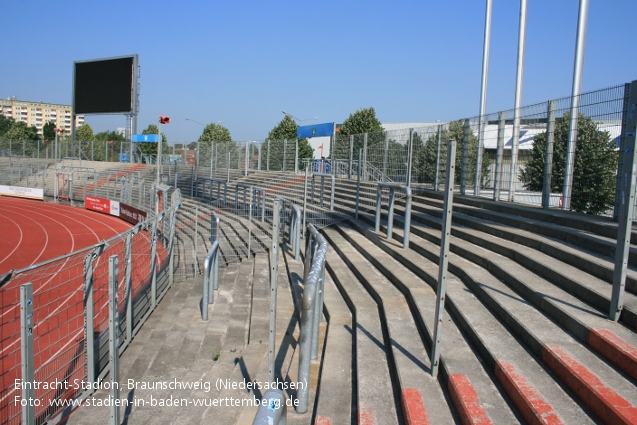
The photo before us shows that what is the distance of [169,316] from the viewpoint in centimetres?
809

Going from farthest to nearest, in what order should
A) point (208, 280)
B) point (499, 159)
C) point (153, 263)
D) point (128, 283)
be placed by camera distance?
point (499, 159) < point (153, 263) < point (208, 280) < point (128, 283)

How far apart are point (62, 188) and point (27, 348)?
32601 mm

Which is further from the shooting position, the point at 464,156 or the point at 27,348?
the point at 464,156

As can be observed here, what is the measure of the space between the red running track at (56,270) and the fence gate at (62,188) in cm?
94

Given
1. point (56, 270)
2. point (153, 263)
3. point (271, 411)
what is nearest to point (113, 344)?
point (271, 411)

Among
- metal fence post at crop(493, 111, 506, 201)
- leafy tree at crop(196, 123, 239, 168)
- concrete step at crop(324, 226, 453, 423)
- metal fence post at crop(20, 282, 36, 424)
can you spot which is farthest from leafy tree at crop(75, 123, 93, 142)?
metal fence post at crop(20, 282, 36, 424)

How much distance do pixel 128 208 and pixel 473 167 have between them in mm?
17588

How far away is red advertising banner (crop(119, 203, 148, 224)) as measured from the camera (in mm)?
20312

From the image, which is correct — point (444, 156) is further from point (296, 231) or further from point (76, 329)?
point (76, 329)

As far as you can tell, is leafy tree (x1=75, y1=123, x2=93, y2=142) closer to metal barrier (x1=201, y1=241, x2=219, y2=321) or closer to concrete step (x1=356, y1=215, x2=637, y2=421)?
metal barrier (x1=201, y1=241, x2=219, y2=321)

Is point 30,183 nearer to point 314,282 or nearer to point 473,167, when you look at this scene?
point 473,167

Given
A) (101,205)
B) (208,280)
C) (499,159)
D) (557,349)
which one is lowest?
(101,205)

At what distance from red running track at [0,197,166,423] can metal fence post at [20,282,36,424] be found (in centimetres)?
66

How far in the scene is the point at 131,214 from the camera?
22797mm
